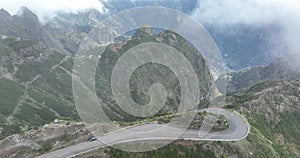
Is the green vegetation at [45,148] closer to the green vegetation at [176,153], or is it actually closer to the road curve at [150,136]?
the road curve at [150,136]

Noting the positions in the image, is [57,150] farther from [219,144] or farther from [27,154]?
[219,144]

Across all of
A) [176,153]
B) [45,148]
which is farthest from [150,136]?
[45,148]

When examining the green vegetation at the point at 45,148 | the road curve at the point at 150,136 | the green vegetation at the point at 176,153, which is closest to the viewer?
the road curve at the point at 150,136

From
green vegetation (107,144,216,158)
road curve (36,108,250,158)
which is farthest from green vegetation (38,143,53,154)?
green vegetation (107,144,216,158)

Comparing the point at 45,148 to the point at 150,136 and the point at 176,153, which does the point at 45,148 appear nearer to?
the point at 150,136

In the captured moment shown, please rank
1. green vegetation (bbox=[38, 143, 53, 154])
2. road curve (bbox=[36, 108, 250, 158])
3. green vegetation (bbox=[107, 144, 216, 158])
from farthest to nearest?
green vegetation (bbox=[107, 144, 216, 158]) < green vegetation (bbox=[38, 143, 53, 154]) < road curve (bbox=[36, 108, 250, 158])

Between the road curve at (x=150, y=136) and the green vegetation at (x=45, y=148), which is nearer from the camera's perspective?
the road curve at (x=150, y=136)

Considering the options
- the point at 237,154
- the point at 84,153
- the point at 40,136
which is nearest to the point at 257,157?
the point at 237,154

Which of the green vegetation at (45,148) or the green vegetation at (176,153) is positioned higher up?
the green vegetation at (45,148)

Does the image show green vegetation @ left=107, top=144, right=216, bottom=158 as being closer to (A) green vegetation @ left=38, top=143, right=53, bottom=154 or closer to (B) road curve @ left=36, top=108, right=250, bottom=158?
(B) road curve @ left=36, top=108, right=250, bottom=158

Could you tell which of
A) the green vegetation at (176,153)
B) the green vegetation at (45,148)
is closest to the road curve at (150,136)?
the green vegetation at (45,148)

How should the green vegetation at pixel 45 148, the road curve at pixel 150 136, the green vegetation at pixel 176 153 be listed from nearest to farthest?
the road curve at pixel 150 136 < the green vegetation at pixel 45 148 < the green vegetation at pixel 176 153
